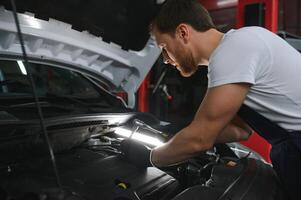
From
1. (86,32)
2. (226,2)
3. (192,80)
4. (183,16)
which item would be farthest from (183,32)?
(192,80)

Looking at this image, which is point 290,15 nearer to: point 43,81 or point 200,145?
point 43,81

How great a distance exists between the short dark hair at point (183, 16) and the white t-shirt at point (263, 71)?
10 centimetres

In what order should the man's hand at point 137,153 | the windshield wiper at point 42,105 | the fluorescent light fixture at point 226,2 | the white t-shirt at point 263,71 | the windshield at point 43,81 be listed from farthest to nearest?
the fluorescent light fixture at point 226,2
the windshield at point 43,81
the windshield wiper at point 42,105
the man's hand at point 137,153
the white t-shirt at point 263,71

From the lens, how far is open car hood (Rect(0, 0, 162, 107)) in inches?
51.9

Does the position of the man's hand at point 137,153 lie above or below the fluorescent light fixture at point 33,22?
below

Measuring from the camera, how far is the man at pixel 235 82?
95 centimetres

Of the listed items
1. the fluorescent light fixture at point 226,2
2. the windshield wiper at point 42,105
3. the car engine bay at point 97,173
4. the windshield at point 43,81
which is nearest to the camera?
the car engine bay at point 97,173

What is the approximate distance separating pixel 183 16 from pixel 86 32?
607 millimetres

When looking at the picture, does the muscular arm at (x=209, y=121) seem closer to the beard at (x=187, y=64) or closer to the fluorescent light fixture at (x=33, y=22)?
the beard at (x=187, y=64)

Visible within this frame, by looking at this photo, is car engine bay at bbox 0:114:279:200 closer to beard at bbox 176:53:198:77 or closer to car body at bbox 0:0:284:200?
car body at bbox 0:0:284:200

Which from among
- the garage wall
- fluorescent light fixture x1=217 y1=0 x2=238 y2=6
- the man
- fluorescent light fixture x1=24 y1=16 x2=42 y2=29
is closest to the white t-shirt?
the man

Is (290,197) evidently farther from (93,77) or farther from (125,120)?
(93,77)

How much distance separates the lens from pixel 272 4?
8.82 feet

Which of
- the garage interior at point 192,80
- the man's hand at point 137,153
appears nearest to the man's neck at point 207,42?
the man's hand at point 137,153
